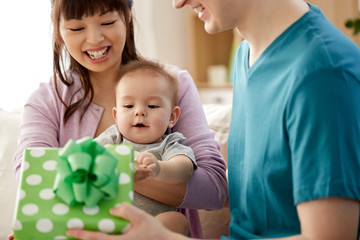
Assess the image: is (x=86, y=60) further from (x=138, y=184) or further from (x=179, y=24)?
(x=179, y=24)

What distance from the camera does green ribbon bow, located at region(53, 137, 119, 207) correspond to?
100cm

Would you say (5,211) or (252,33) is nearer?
(252,33)

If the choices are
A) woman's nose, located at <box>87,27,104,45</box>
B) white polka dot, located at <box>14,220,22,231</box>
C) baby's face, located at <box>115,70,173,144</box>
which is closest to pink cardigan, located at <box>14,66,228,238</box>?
baby's face, located at <box>115,70,173,144</box>

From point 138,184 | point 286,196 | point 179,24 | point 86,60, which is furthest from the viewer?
point 179,24

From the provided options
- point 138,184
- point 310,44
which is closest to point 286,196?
point 310,44

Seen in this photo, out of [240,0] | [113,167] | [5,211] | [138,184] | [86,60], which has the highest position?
[240,0]

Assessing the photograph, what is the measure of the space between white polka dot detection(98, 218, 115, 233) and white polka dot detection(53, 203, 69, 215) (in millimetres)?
87

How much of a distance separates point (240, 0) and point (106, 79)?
74 centimetres

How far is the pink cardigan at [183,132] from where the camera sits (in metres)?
1.53

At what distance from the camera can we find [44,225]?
1.03 meters

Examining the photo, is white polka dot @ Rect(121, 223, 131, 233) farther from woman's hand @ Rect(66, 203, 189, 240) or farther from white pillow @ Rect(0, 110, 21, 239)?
white pillow @ Rect(0, 110, 21, 239)

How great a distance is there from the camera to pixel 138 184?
4.76ft

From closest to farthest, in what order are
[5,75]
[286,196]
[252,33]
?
1. [286,196]
2. [252,33]
3. [5,75]

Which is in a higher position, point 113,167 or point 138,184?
point 113,167
